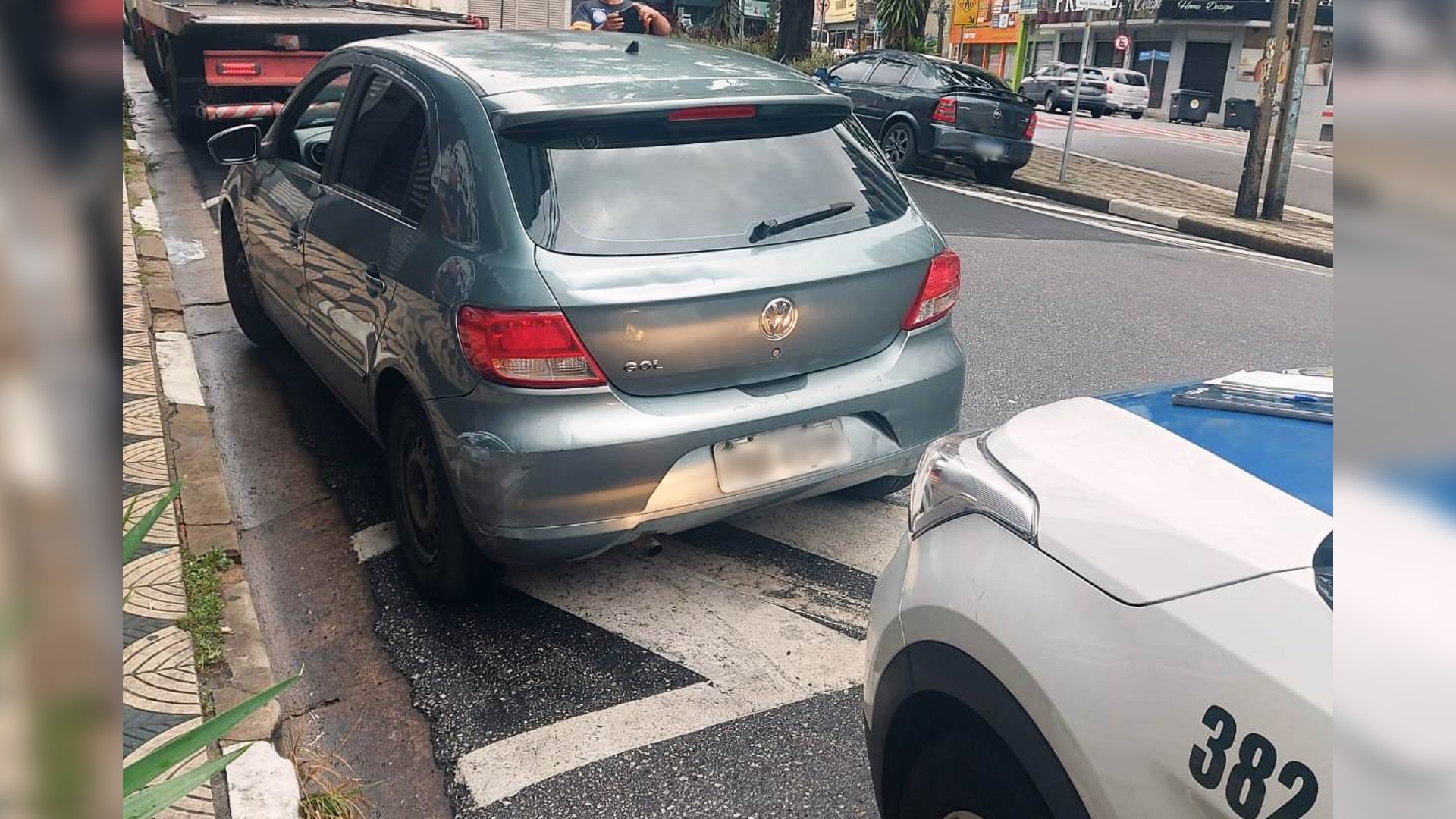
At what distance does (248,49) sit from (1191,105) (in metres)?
35.5

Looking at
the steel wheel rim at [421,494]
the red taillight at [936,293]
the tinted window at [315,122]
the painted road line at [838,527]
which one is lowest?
the painted road line at [838,527]

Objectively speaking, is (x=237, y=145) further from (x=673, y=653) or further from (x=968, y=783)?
(x=968, y=783)

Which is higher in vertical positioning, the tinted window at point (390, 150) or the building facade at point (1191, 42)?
the building facade at point (1191, 42)

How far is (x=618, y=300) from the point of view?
10.7 feet

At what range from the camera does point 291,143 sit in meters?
5.23

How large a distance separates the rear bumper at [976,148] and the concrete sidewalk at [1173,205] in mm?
513

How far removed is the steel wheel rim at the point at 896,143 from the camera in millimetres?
15031

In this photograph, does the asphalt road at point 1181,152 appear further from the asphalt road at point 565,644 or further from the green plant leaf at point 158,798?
the green plant leaf at point 158,798

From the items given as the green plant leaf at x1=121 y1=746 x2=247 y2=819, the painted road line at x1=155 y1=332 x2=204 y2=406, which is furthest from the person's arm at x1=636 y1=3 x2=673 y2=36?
the green plant leaf at x1=121 y1=746 x2=247 y2=819

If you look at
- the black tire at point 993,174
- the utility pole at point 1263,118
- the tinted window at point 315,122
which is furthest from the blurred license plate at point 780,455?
the black tire at point 993,174

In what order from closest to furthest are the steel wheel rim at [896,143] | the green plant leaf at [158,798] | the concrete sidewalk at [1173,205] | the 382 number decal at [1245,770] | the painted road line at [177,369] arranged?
1. the 382 number decal at [1245,770]
2. the green plant leaf at [158,798]
3. the painted road line at [177,369]
4. the concrete sidewalk at [1173,205]
5. the steel wheel rim at [896,143]

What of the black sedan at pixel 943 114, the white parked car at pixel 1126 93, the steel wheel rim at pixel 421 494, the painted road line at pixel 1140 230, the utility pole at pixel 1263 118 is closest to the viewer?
the steel wheel rim at pixel 421 494

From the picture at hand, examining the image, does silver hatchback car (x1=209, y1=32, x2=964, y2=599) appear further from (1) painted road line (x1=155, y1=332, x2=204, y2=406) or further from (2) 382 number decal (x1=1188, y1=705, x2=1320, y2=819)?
(2) 382 number decal (x1=1188, y1=705, x2=1320, y2=819)
